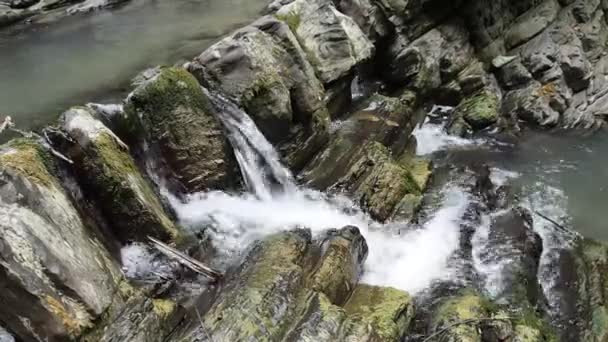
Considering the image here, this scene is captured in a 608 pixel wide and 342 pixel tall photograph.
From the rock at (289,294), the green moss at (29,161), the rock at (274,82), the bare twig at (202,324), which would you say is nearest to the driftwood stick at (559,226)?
the rock at (289,294)

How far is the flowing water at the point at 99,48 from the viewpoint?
11836 millimetres

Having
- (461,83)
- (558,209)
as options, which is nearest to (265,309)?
(558,209)

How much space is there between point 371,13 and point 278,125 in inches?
221

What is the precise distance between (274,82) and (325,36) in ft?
9.13

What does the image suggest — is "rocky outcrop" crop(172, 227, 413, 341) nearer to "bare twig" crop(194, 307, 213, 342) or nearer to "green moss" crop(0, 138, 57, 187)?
"bare twig" crop(194, 307, 213, 342)

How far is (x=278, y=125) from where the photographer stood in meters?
11.3

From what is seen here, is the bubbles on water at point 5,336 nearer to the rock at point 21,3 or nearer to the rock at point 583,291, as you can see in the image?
the rock at point 583,291

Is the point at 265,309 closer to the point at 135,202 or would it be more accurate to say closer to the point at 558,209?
the point at 135,202

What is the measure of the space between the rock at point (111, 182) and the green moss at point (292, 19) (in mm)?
6357

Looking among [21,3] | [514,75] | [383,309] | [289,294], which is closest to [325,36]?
[514,75]

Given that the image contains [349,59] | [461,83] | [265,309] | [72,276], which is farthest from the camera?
[461,83]

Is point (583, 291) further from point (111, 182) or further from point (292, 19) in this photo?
point (292, 19)

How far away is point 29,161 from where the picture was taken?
23.8 ft

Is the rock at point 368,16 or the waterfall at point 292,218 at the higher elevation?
the rock at point 368,16
